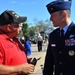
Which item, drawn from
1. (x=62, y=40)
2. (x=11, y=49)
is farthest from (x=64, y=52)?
(x=11, y=49)

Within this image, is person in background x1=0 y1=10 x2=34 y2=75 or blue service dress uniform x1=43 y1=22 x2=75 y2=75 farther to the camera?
blue service dress uniform x1=43 y1=22 x2=75 y2=75

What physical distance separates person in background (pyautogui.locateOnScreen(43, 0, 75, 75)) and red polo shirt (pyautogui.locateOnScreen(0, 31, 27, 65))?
624 millimetres

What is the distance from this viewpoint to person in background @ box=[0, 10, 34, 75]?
14.7 feet

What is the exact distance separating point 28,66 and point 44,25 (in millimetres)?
93357

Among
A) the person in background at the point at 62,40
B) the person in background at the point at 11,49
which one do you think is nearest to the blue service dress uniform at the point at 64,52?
the person in background at the point at 62,40

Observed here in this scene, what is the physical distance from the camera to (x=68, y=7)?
5277 mm

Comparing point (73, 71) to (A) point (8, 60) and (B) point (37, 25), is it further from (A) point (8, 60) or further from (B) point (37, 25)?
(B) point (37, 25)

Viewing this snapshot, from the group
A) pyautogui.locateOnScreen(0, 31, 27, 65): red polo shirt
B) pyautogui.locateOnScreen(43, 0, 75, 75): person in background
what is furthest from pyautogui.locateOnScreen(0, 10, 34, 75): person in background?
pyautogui.locateOnScreen(43, 0, 75, 75): person in background

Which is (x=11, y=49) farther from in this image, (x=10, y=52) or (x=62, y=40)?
(x=62, y=40)

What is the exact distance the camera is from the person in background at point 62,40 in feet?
16.7

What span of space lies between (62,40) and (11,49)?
937mm

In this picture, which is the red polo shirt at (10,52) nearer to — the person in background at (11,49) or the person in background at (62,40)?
the person in background at (11,49)

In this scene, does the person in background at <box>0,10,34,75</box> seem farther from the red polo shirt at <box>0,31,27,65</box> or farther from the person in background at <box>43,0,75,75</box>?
the person in background at <box>43,0,75,75</box>

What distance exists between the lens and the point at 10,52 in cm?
460
